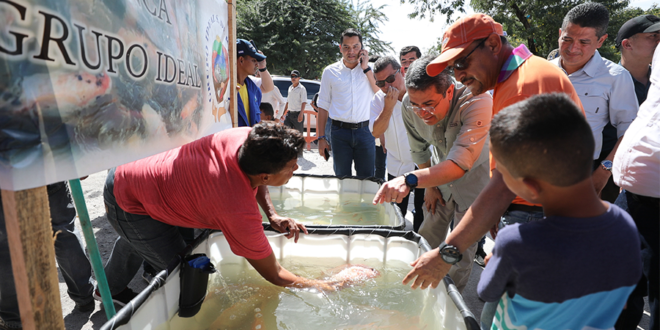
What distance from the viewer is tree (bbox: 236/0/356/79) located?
1952cm

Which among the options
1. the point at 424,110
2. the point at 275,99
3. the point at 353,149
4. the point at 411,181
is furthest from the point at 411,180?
the point at 275,99

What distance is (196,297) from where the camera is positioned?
1.94m

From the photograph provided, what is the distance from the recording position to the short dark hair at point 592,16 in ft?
7.73

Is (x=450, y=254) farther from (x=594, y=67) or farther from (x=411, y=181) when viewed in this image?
(x=594, y=67)

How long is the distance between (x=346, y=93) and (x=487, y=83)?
272cm

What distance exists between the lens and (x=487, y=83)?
1.70 m

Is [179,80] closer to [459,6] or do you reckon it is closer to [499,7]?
[499,7]

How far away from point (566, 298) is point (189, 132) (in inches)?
75.4

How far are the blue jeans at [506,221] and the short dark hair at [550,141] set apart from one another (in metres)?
0.54

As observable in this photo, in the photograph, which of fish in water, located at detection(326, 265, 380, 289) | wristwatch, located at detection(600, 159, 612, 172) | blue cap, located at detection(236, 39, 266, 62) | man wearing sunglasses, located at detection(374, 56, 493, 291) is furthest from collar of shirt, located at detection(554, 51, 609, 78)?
blue cap, located at detection(236, 39, 266, 62)

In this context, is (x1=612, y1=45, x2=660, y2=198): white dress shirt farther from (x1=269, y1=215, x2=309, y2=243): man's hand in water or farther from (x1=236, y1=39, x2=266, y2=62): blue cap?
(x1=236, y1=39, x2=266, y2=62): blue cap

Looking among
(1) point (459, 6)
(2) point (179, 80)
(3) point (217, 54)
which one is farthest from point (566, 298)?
(1) point (459, 6)

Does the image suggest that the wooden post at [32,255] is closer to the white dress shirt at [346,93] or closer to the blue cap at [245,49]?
the blue cap at [245,49]

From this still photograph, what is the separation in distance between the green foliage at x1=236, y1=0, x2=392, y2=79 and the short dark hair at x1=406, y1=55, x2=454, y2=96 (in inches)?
713
